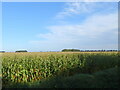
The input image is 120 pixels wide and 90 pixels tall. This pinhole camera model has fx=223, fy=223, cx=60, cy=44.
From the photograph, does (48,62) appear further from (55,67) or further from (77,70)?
(77,70)

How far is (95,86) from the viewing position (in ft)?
31.9

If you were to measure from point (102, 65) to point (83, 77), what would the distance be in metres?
5.70

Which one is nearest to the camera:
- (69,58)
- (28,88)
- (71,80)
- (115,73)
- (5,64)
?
(28,88)

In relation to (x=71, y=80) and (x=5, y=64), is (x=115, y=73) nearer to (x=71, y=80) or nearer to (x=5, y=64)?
(x=71, y=80)

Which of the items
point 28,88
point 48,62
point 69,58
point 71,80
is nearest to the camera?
point 28,88

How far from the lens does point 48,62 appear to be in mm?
14062

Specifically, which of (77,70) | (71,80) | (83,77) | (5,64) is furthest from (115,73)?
(5,64)

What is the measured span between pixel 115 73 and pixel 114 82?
0.99 m

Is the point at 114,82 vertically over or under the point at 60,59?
under

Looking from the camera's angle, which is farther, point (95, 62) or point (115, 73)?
point (95, 62)

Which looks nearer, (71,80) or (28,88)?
(28,88)

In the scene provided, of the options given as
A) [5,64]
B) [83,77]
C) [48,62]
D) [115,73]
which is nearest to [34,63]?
[48,62]

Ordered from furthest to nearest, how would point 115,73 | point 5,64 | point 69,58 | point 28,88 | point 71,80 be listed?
point 69,58, point 5,64, point 115,73, point 71,80, point 28,88

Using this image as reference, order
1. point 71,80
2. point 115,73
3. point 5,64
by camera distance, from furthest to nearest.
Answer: point 5,64
point 115,73
point 71,80
